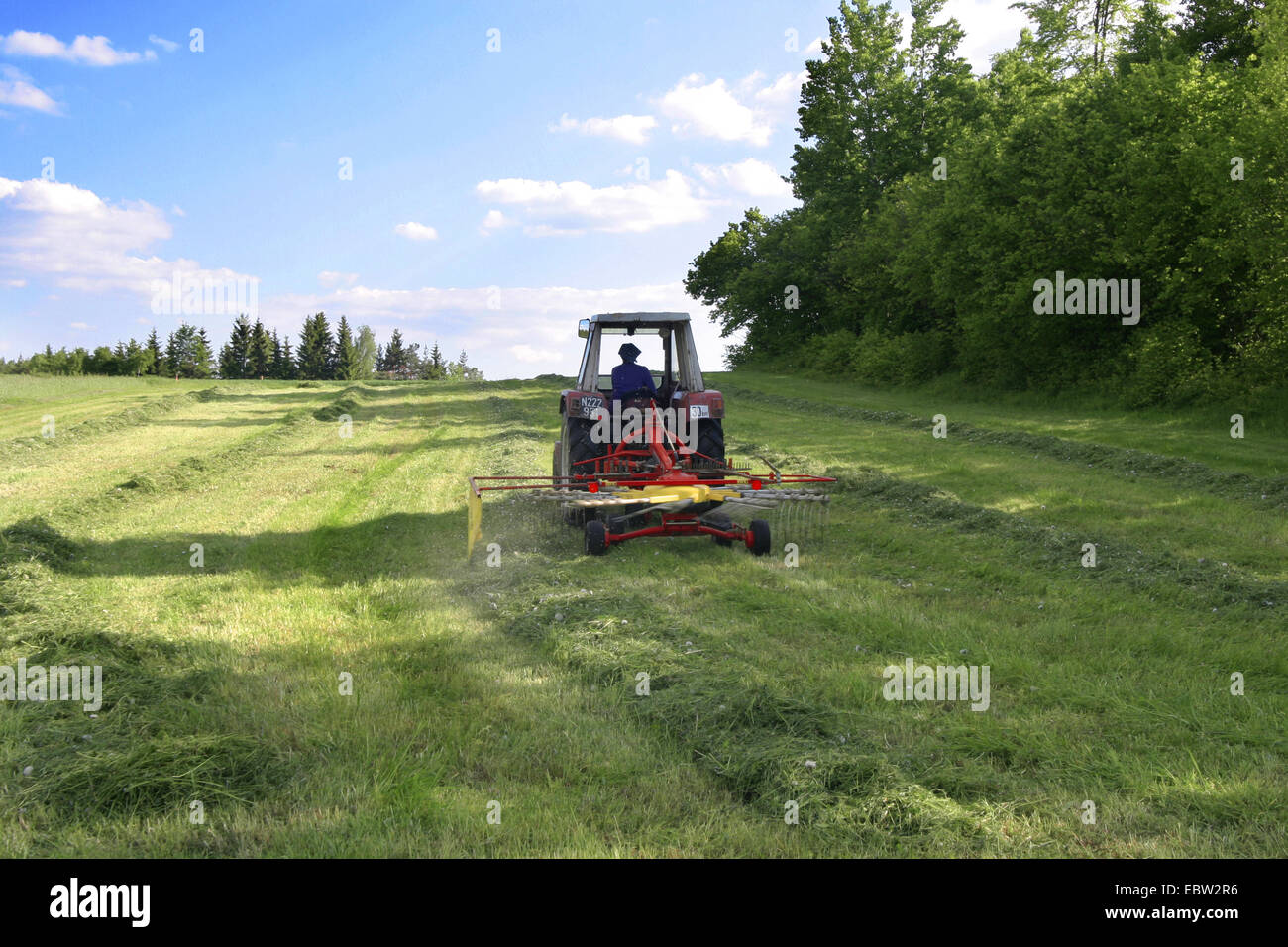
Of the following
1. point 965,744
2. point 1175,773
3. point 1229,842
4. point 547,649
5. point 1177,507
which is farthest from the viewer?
point 1177,507

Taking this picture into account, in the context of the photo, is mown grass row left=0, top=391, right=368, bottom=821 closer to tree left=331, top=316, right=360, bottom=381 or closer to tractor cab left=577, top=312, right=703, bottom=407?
tractor cab left=577, top=312, right=703, bottom=407

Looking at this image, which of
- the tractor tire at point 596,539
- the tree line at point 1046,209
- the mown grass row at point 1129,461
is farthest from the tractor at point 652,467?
the tree line at point 1046,209

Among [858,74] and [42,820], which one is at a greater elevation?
[858,74]

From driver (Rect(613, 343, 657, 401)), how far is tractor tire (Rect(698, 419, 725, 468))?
2.26ft

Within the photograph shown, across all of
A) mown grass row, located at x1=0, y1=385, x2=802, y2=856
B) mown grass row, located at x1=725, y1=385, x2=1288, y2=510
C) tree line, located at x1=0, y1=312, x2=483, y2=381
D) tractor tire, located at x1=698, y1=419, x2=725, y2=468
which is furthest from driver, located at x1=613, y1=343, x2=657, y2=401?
tree line, located at x1=0, y1=312, x2=483, y2=381

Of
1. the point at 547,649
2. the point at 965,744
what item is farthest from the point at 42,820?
the point at 965,744

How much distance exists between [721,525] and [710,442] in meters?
1.14

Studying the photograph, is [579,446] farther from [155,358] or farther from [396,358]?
[396,358]

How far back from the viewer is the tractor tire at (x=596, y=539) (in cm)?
761

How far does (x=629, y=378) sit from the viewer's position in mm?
9234

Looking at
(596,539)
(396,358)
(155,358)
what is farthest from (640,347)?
(396,358)

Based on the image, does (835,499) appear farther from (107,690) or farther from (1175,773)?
(107,690)

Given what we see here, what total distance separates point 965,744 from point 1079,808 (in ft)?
1.96

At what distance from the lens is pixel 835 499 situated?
1012cm
